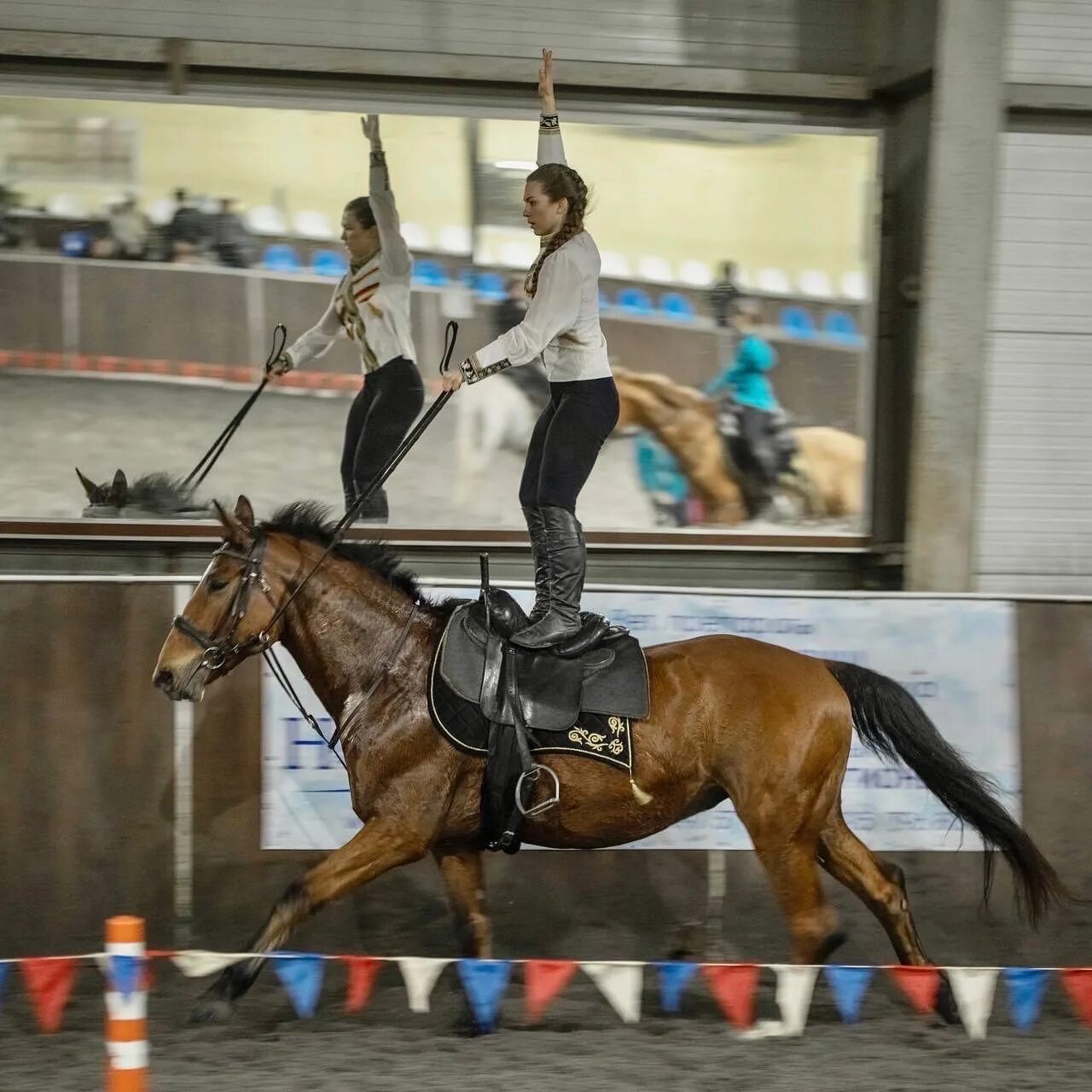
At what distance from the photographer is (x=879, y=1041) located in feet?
18.6

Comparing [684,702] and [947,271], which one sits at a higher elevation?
[947,271]

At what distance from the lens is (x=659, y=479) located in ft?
28.2

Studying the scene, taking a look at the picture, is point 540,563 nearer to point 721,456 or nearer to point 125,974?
point 125,974

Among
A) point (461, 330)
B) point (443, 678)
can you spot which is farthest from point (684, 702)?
point (461, 330)

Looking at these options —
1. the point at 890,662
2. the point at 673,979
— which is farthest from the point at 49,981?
the point at 890,662

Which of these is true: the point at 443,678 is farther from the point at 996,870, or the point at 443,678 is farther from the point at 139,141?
the point at 139,141

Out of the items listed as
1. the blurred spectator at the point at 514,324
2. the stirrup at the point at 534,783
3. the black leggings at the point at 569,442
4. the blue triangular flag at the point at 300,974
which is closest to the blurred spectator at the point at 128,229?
the blurred spectator at the point at 514,324

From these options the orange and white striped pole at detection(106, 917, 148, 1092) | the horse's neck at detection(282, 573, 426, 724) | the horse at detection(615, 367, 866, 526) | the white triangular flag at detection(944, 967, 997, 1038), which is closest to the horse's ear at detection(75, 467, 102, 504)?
the horse's neck at detection(282, 573, 426, 724)

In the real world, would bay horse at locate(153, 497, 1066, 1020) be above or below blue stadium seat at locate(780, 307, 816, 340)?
below

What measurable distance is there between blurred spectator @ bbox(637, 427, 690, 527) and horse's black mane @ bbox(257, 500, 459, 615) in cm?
274

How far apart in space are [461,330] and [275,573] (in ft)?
9.88

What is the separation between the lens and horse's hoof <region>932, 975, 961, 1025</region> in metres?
5.87

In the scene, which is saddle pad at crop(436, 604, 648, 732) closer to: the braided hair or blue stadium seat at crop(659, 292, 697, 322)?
the braided hair

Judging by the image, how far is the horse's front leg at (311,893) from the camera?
212 inches
